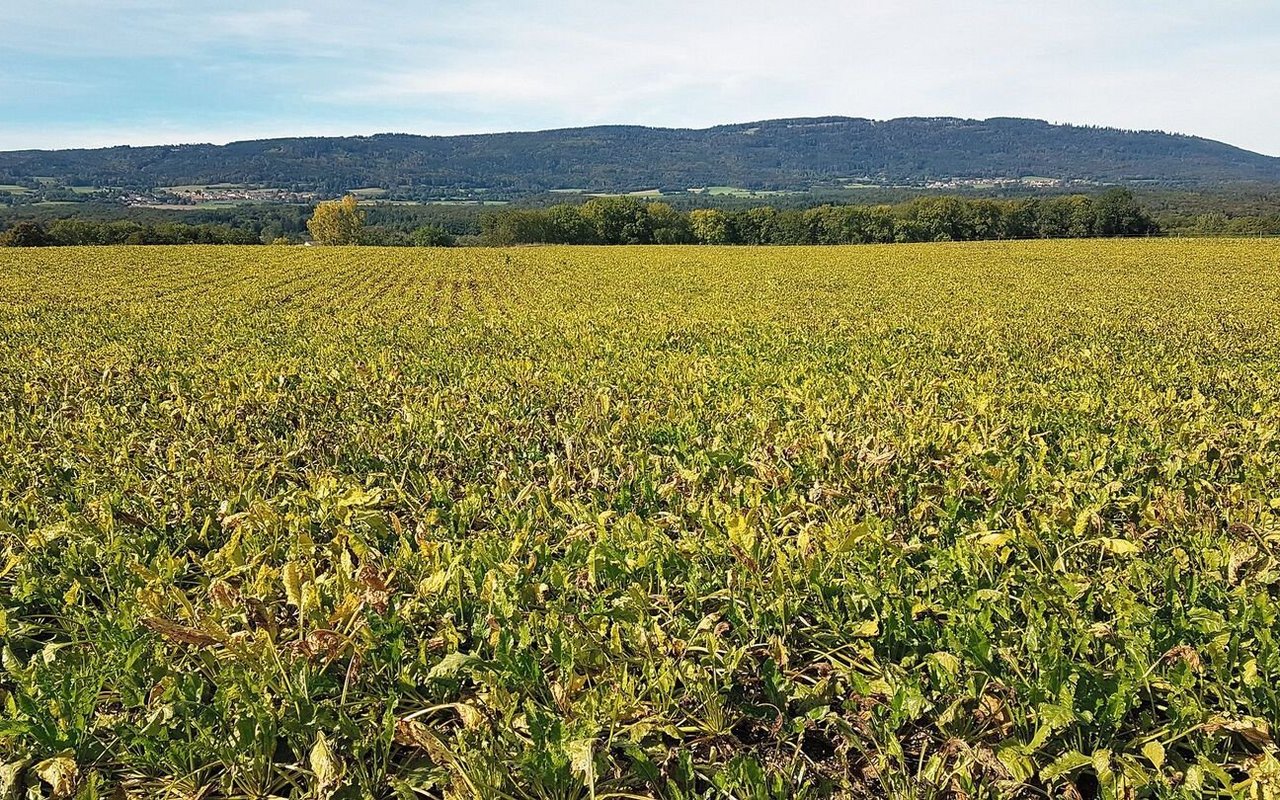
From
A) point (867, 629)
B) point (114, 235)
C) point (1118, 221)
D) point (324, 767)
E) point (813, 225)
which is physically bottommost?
point (324, 767)

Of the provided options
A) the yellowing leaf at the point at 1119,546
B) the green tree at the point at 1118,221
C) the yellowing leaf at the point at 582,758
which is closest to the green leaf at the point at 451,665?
the yellowing leaf at the point at 582,758

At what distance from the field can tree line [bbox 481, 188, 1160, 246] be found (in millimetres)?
77636

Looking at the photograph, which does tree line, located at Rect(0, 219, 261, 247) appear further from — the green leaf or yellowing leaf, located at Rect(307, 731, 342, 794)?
yellowing leaf, located at Rect(307, 731, 342, 794)

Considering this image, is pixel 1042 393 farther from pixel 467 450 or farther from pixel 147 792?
pixel 147 792

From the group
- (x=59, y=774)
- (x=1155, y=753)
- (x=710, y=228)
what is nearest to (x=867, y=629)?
(x=1155, y=753)

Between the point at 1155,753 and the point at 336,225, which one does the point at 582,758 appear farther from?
the point at 336,225

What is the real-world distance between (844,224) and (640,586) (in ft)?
273

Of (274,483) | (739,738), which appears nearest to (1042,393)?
(739,738)

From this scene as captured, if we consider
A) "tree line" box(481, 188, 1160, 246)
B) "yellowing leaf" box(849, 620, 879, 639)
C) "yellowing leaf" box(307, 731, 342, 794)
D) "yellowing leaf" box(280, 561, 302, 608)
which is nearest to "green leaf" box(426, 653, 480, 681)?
"yellowing leaf" box(307, 731, 342, 794)

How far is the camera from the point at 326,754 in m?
2.08

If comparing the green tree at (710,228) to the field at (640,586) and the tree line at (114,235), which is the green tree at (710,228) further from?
the field at (640,586)

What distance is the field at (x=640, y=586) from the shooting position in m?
2.15

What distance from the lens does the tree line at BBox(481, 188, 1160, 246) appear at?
259ft

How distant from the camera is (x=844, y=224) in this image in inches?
3177
